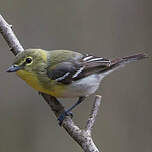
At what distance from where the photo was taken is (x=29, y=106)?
564 centimetres

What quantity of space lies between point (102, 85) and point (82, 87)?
2.08 metres


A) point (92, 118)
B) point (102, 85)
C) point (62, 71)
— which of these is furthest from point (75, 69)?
point (102, 85)

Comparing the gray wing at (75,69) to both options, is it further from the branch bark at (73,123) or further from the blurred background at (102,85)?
the blurred background at (102,85)

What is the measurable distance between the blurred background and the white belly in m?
1.74

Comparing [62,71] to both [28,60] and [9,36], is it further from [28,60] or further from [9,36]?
[9,36]

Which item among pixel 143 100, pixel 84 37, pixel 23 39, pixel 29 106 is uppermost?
pixel 23 39

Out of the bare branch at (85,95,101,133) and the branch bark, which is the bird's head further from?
the bare branch at (85,95,101,133)

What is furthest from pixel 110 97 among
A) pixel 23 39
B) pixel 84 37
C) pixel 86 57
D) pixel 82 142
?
pixel 82 142

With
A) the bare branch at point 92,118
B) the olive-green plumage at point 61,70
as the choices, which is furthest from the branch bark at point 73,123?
the olive-green plumage at point 61,70

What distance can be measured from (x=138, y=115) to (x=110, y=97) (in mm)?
455

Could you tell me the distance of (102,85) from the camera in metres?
5.92

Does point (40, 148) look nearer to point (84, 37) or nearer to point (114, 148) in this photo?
point (114, 148)

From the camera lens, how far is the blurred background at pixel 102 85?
5637 mm

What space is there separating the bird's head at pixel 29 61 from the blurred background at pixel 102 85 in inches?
75.1
